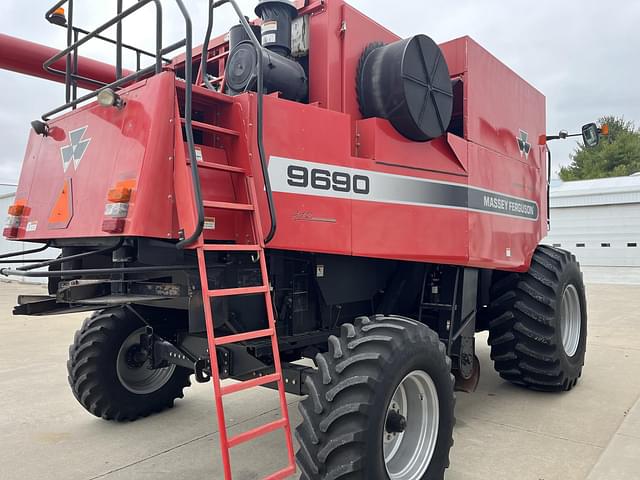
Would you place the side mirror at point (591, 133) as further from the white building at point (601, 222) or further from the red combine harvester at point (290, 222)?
the white building at point (601, 222)

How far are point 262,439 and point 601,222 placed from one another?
80.4ft

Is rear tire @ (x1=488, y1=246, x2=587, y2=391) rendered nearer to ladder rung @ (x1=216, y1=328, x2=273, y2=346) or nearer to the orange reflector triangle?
ladder rung @ (x1=216, y1=328, x2=273, y2=346)

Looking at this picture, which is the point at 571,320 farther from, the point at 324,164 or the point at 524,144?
the point at 324,164

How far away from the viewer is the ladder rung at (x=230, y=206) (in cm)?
282

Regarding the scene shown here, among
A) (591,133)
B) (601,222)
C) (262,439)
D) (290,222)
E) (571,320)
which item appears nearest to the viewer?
(290,222)

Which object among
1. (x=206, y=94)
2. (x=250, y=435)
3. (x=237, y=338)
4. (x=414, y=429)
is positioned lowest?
(x=414, y=429)

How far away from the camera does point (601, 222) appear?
24781 millimetres

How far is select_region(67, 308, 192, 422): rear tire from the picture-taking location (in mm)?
4477

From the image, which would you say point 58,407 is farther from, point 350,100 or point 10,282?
point 10,282

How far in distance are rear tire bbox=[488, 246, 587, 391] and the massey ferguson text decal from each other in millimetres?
1006

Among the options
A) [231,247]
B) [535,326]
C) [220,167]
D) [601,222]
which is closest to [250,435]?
[231,247]

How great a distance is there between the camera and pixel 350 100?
149 inches

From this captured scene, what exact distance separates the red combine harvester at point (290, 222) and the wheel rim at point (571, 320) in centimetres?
79

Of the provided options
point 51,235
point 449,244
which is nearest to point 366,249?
point 449,244
